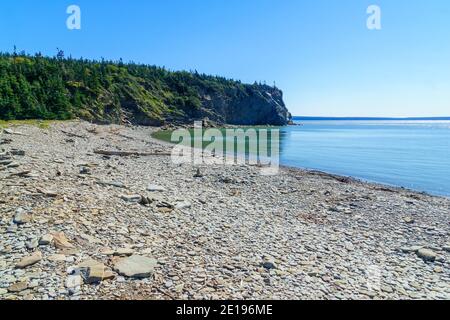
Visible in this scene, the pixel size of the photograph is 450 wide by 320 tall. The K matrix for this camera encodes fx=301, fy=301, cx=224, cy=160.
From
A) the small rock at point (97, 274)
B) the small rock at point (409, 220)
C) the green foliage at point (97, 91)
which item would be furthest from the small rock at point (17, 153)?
the green foliage at point (97, 91)

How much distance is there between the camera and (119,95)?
369 feet

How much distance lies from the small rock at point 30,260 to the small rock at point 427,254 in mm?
11066

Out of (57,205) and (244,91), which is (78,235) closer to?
(57,205)

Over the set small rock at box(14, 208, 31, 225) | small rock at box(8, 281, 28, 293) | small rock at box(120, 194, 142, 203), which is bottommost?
small rock at box(8, 281, 28, 293)

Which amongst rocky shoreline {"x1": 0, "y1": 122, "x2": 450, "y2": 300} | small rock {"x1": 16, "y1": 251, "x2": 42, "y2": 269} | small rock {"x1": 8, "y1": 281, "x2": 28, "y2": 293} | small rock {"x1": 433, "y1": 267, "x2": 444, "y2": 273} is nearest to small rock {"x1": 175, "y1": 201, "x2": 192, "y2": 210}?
rocky shoreline {"x1": 0, "y1": 122, "x2": 450, "y2": 300}

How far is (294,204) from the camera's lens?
16078mm

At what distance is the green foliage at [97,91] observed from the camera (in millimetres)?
67250

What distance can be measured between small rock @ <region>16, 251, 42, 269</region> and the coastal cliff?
62.3 m

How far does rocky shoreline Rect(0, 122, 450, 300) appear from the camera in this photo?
22.4 feet

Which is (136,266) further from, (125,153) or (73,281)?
(125,153)

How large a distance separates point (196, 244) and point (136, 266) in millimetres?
2304

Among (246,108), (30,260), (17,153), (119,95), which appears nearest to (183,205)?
(30,260)

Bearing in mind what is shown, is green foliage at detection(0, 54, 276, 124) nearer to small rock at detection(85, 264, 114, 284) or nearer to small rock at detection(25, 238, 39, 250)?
small rock at detection(25, 238, 39, 250)

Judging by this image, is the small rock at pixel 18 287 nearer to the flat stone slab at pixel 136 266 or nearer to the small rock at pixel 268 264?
→ the flat stone slab at pixel 136 266
